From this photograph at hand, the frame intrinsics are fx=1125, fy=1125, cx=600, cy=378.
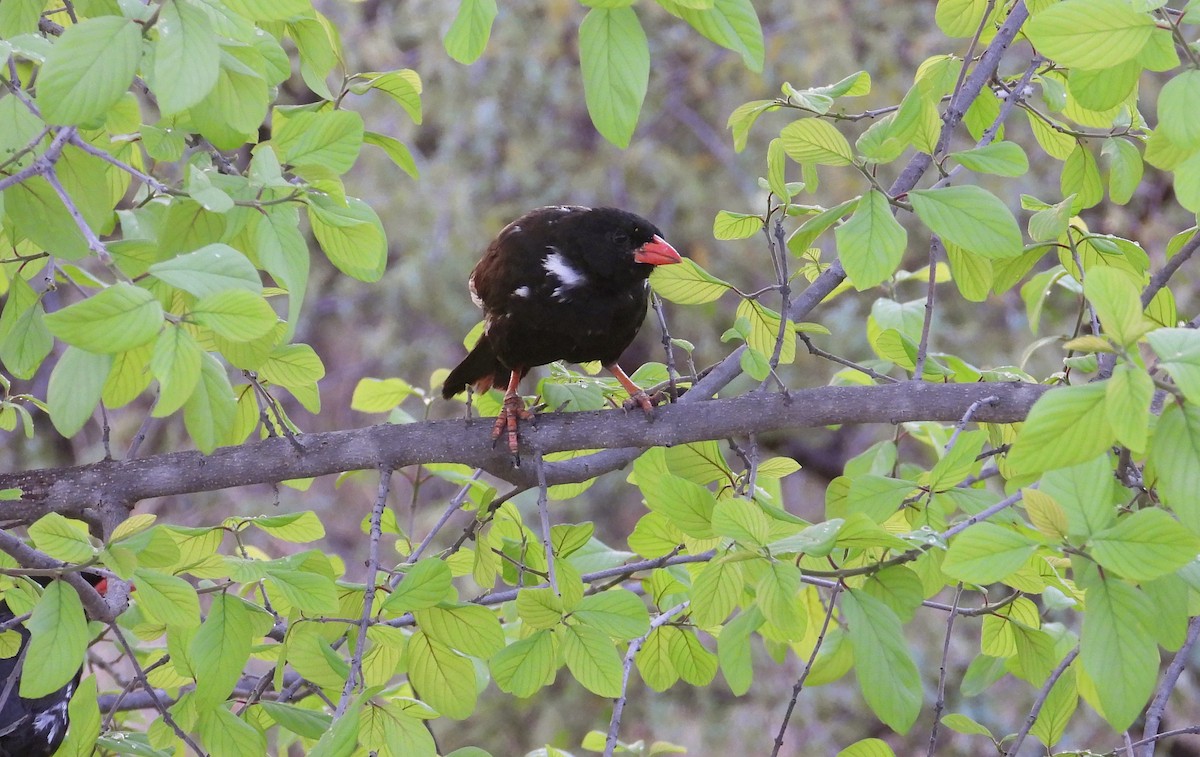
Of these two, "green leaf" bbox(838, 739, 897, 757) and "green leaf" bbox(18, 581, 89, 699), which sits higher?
"green leaf" bbox(18, 581, 89, 699)

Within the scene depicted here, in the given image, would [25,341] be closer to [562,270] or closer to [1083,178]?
[562,270]

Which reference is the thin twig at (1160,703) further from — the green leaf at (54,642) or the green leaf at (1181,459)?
the green leaf at (54,642)

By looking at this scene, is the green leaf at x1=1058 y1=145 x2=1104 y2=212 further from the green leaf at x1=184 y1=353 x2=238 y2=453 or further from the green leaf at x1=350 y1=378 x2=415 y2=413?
the green leaf at x1=184 y1=353 x2=238 y2=453

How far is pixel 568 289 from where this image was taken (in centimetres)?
307

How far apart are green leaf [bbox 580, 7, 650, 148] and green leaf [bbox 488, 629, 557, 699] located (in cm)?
76

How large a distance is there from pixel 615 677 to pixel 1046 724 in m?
0.89

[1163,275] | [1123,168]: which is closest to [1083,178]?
[1123,168]

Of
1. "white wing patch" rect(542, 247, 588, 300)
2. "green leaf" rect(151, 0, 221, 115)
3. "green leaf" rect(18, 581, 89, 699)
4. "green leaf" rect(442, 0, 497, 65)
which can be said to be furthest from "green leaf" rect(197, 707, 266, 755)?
"white wing patch" rect(542, 247, 588, 300)

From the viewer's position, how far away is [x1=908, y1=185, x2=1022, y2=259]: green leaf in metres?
1.65

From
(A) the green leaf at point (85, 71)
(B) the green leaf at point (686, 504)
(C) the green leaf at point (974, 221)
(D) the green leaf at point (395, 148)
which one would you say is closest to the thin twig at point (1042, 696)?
(B) the green leaf at point (686, 504)

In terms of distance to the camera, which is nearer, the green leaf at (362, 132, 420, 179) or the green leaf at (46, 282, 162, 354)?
the green leaf at (46, 282, 162, 354)

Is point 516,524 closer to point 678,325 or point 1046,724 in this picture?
point 1046,724

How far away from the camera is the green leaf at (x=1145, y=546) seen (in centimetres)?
134

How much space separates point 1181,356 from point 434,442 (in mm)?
1401
